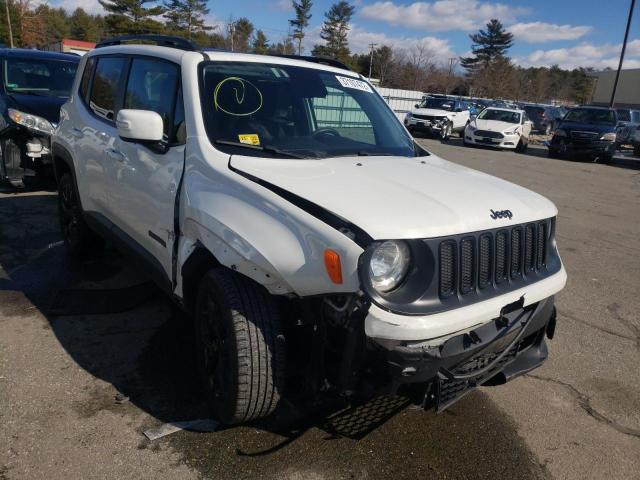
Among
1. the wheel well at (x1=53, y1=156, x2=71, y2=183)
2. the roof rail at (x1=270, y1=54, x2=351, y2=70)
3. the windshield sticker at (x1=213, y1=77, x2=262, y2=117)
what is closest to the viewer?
the windshield sticker at (x1=213, y1=77, x2=262, y2=117)

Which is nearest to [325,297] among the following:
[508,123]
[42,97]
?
[42,97]

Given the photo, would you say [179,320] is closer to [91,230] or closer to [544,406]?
[91,230]

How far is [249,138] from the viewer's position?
3.07 meters

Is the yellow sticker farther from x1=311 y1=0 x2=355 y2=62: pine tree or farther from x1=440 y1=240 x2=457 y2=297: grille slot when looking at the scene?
x1=311 y1=0 x2=355 y2=62: pine tree

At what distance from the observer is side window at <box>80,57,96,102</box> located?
4.61 meters

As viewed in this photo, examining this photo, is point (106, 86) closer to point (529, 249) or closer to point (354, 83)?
point (354, 83)

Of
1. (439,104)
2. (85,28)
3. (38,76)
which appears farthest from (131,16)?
(38,76)

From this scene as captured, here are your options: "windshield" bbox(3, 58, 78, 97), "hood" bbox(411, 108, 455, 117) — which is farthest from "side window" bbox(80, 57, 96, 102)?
"hood" bbox(411, 108, 455, 117)

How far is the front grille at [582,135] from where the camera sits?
58.8ft

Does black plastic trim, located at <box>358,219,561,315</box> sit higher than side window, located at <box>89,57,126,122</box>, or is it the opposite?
side window, located at <box>89,57,126,122</box>

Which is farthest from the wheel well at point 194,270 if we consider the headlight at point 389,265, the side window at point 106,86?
the side window at point 106,86

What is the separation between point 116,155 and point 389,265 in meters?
2.37

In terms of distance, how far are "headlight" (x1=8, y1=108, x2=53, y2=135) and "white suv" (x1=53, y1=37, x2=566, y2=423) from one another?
13.4ft

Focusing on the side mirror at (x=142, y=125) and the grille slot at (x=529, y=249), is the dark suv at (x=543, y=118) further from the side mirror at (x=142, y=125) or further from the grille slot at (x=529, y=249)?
the side mirror at (x=142, y=125)
